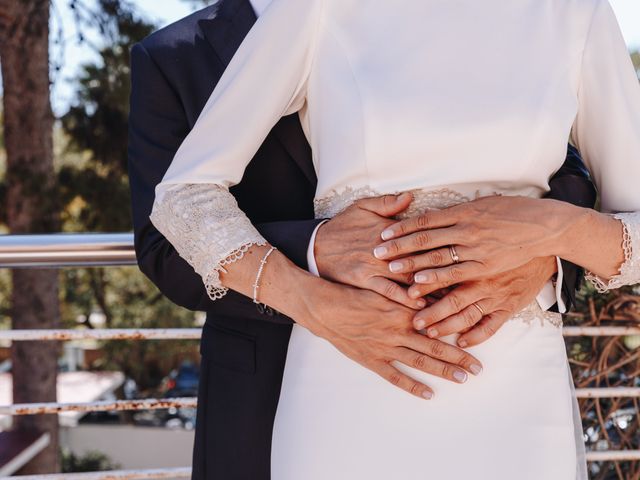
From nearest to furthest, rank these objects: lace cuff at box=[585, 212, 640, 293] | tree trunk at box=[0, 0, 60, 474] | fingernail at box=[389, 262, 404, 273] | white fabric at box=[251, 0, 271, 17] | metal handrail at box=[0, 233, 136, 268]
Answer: fingernail at box=[389, 262, 404, 273] → lace cuff at box=[585, 212, 640, 293] → white fabric at box=[251, 0, 271, 17] → metal handrail at box=[0, 233, 136, 268] → tree trunk at box=[0, 0, 60, 474]

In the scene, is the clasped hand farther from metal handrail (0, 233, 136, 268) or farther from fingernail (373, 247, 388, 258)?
metal handrail (0, 233, 136, 268)

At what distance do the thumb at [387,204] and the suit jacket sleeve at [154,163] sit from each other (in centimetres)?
23

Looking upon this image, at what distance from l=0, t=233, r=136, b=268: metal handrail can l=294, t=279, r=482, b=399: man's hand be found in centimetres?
100

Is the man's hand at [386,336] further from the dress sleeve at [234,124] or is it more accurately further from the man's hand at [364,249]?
the dress sleeve at [234,124]

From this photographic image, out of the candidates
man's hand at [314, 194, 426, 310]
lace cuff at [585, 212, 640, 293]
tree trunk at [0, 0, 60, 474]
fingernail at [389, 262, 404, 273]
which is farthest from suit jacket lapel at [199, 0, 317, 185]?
tree trunk at [0, 0, 60, 474]

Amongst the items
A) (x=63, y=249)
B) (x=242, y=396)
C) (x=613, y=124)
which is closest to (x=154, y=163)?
(x=242, y=396)

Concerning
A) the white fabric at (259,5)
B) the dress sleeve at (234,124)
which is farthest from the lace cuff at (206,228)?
the white fabric at (259,5)

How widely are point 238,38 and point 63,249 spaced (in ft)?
2.99

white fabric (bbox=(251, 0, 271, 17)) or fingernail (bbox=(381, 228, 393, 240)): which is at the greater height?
white fabric (bbox=(251, 0, 271, 17))

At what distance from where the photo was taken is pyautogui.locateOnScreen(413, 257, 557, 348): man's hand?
50.2 inches

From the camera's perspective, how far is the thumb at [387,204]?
51.1 inches

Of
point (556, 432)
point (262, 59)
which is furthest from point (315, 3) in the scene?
point (556, 432)

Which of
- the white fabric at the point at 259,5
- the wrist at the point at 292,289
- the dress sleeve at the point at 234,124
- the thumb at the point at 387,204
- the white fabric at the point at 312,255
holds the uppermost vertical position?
the white fabric at the point at 259,5

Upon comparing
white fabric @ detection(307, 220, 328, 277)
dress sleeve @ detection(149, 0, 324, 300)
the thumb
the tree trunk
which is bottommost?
the tree trunk
